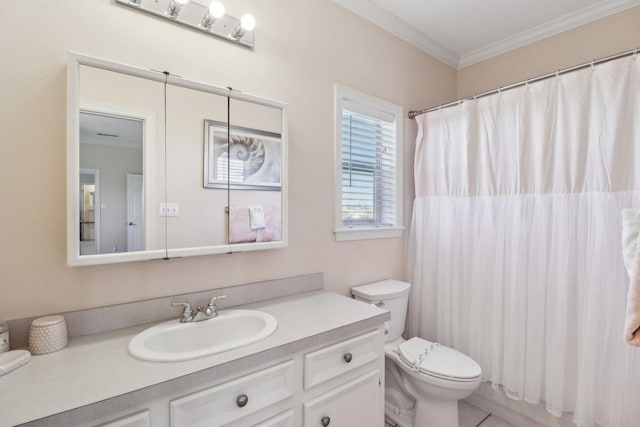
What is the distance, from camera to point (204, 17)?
1374mm

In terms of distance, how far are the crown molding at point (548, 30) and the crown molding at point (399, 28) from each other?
6.7 inches

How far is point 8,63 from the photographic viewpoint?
1018 millimetres

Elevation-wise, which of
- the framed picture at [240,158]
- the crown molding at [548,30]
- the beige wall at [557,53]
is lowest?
the framed picture at [240,158]

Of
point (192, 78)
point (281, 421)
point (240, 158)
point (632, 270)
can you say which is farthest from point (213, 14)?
point (632, 270)

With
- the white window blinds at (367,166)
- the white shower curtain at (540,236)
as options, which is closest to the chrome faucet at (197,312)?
the white window blinds at (367,166)

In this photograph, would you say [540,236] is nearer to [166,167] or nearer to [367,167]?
[367,167]

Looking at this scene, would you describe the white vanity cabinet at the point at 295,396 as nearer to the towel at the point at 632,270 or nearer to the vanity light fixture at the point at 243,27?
the towel at the point at 632,270

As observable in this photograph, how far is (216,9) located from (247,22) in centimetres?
14

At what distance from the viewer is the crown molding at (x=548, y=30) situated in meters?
1.94

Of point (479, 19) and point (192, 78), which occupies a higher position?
point (479, 19)

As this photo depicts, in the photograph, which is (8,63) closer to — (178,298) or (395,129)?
(178,298)

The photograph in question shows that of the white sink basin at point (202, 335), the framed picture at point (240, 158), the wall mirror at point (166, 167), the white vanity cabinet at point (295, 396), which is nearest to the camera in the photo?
the white vanity cabinet at point (295, 396)

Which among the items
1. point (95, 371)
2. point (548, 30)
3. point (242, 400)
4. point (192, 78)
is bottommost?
point (242, 400)

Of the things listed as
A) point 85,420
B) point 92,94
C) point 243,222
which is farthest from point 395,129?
point 85,420
